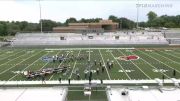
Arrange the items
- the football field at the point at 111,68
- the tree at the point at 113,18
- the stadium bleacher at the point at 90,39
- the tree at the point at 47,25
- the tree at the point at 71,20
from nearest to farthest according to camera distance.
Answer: the football field at the point at 111,68 < the stadium bleacher at the point at 90,39 < the tree at the point at 47,25 < the tree at the point at 71,20 < the tree at the point at 113,18

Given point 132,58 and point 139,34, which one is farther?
point 139,34

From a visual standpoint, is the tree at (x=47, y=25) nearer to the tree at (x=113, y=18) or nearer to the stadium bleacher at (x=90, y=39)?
the tree at (x=113, y=18)

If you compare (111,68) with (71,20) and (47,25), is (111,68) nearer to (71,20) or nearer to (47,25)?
(47,25)

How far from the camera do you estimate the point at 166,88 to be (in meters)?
11.8

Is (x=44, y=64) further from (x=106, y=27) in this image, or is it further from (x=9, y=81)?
(x=106, y=27)

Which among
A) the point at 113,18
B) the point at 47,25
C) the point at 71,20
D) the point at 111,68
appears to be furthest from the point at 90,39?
the point at 113,18

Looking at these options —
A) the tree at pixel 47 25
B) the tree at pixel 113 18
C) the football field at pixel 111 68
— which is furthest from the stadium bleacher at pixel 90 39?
the tree at pixel 113 18

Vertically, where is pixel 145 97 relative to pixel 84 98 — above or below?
above

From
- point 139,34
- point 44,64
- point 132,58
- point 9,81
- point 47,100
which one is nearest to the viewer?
point 47,100

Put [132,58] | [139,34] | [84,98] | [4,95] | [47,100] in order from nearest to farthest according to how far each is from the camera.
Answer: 1. [47,100]
2. [4,95]
3. [84,98]
4. [132,58]
5. [139,34]

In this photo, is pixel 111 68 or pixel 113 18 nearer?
pixel 111 68

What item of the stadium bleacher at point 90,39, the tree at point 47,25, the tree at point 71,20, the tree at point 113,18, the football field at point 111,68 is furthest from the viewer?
the tree at point 113,18

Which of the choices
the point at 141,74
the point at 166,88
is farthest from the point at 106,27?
the point at 166,88

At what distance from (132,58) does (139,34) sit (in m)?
24.9
